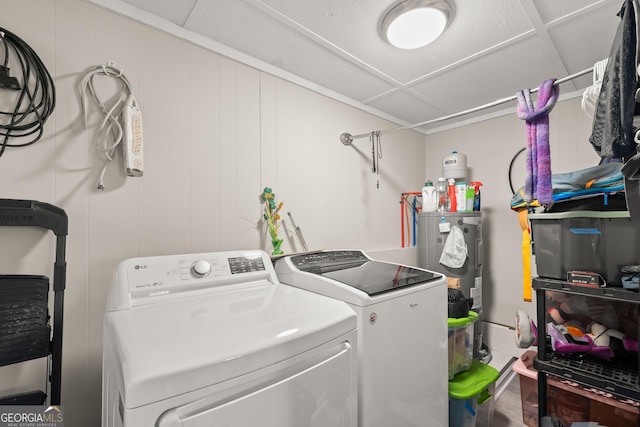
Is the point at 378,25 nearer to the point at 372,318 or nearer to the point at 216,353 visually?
the point at 372,318

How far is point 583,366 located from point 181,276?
1907 mm

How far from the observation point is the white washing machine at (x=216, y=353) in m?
0.65

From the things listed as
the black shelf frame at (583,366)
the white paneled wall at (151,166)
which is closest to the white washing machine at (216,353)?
the white paneled wall at (151,166)

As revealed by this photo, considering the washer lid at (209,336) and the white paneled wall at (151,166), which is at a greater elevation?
the white paneled wall at (151,166)

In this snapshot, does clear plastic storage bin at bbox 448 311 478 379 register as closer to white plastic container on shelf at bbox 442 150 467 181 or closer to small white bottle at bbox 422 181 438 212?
small white bottle at bbox 422 181 438 212

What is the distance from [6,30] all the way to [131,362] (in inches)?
54.5

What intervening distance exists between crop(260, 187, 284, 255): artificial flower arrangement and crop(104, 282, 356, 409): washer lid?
24.3 inches

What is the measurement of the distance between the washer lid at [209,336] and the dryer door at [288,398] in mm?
38

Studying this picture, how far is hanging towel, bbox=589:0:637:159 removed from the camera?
770mm

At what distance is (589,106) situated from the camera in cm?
114

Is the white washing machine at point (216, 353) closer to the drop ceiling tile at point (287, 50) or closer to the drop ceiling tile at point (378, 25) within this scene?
the drop ceiling tile at point (287, 50)

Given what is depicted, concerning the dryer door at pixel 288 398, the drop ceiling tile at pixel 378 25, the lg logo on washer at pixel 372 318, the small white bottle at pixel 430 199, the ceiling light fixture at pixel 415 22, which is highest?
the drop ceiling tile at pixel 378 25

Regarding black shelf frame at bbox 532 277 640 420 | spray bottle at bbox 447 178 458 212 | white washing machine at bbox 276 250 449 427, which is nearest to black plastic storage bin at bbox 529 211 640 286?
black shelf frame at bbox 532 277 640 420

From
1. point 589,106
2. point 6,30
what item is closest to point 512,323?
point 589,106
